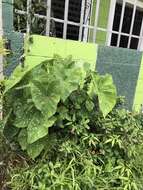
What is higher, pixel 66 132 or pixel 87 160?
pixel 66 132

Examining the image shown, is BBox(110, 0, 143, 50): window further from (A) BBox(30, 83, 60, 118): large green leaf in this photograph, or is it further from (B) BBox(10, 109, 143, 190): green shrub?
(A) BBox(30, 83, 60, 118): large green leaf

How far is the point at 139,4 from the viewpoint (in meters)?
5.05

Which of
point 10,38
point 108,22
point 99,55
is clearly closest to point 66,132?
point 10,38

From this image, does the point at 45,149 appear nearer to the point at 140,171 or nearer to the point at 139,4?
the point at 140,171

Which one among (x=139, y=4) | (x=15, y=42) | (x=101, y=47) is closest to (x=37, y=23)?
(x=15, y=42)

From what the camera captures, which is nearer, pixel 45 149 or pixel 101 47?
pixel 45 149

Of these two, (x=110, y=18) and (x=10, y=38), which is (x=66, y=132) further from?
(x=110, y=18)

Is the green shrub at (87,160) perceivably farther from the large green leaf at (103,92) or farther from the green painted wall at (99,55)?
the green painted wall at (99,55)

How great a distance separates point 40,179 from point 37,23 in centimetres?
185

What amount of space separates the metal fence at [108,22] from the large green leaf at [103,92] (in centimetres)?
122

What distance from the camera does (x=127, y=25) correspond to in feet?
16.4

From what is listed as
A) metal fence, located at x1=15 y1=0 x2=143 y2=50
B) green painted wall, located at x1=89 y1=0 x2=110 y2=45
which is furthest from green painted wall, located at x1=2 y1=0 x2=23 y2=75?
green painted wall, located at x1=89 y1=0 x2=110 y2=45

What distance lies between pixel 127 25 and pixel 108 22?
77 centimetres

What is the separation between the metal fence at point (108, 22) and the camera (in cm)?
328
